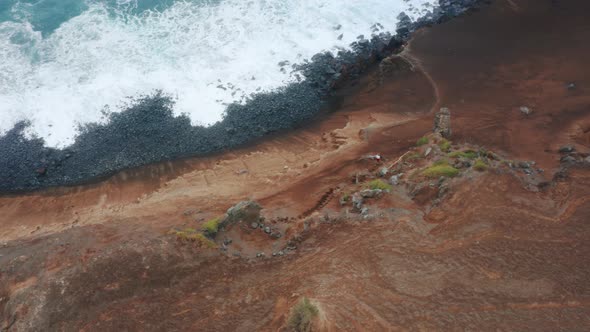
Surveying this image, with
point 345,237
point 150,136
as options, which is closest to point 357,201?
point 345,237

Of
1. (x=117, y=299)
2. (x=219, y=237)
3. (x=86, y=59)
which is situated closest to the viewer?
(x=117, y=299)

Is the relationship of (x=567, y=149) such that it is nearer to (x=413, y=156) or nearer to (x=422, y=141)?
(x=422, y=141)

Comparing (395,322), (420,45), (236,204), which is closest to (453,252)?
(395,322)

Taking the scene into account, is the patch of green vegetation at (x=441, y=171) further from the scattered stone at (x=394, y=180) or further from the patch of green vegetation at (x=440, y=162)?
the scattered stone at (x=394, y=180)

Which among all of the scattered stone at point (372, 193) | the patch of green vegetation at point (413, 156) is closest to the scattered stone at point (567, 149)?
the patch of green vegetation at point (413, 156)

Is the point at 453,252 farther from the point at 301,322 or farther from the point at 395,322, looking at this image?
the point at 301,322

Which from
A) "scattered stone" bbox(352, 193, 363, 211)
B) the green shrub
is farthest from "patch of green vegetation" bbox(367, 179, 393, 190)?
the green shrub
